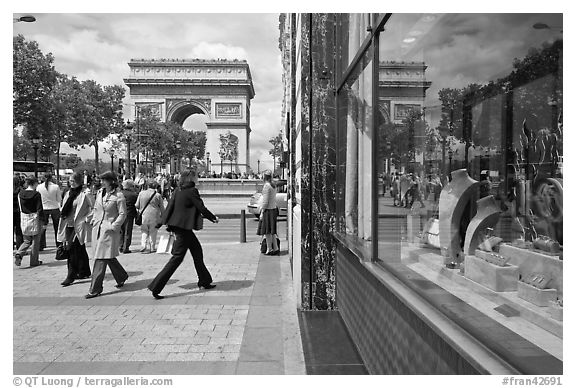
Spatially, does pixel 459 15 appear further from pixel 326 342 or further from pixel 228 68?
pixel 228 68

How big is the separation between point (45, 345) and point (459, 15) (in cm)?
464

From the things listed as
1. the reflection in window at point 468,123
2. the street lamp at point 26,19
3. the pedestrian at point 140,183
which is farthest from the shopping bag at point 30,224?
the reflection in window at point 468,123

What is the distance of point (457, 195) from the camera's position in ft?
9.76

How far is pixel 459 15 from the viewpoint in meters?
2.72

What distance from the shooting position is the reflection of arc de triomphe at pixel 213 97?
199 feet

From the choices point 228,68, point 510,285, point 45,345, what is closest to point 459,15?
point 510,285

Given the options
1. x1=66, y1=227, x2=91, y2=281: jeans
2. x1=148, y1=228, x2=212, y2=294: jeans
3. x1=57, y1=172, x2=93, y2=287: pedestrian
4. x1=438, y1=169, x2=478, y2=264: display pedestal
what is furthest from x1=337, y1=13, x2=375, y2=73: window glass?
x1=66, y1=227, x2=91, y2=281: jeans

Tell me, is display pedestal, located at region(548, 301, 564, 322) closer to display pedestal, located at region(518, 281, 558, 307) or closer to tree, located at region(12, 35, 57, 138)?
display pedestal, located at region(518, 281, 558, 307)

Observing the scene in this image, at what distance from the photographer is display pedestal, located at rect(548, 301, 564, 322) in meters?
1.81

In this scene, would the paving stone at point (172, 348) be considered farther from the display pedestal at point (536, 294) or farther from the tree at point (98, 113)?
the tree at point (98, 113)

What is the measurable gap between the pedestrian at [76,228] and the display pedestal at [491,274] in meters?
6.74

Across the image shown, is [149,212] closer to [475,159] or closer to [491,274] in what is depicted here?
[475,159]

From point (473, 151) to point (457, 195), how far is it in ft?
0.94

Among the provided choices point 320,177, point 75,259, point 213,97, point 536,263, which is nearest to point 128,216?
point 75,259
